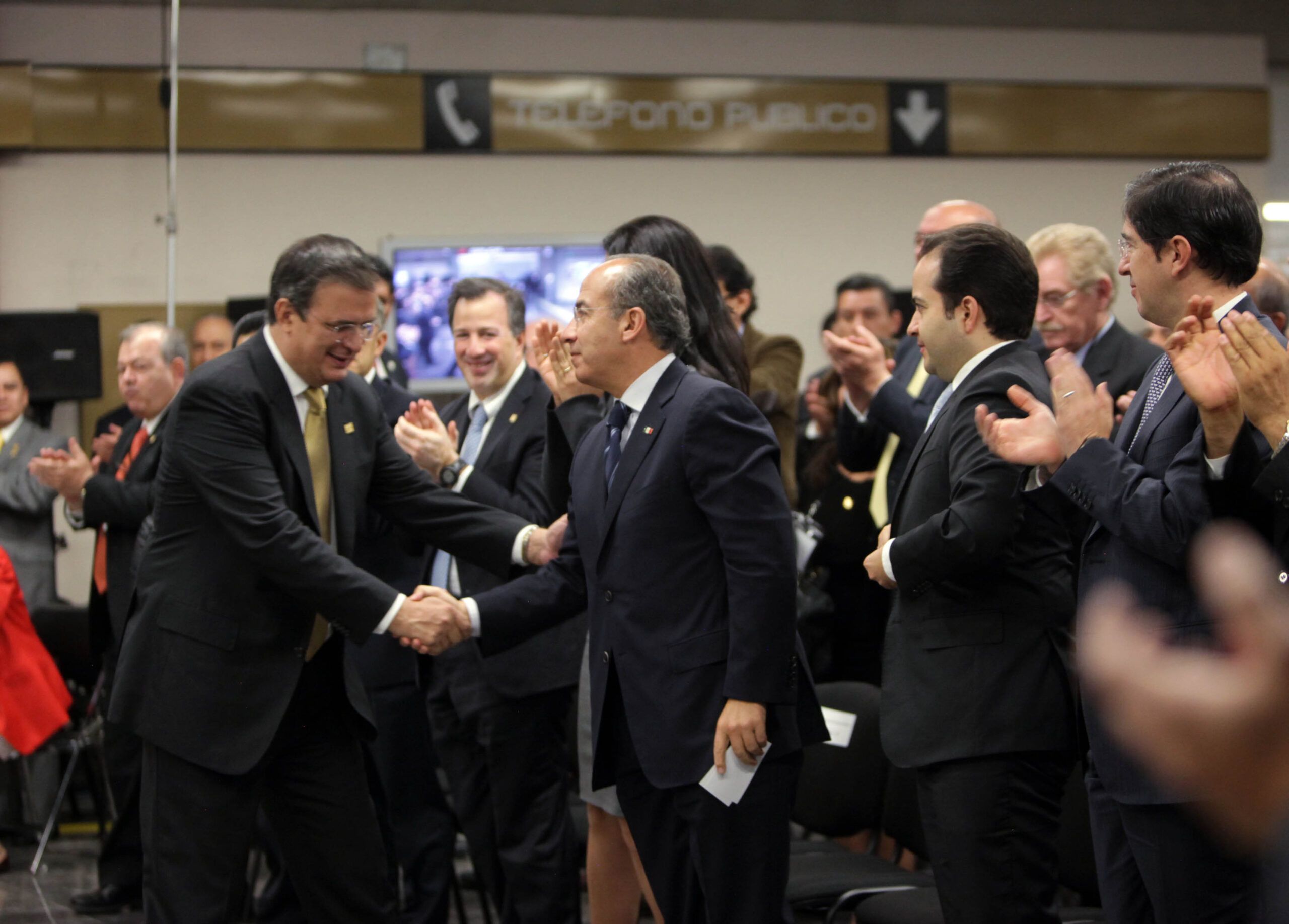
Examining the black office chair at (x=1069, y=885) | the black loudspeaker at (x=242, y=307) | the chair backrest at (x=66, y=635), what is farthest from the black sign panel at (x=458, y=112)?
the black office chair at (x=1069, y=885)

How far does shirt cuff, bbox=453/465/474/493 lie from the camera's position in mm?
3773

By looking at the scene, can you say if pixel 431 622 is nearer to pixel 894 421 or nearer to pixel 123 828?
pixel 894 421

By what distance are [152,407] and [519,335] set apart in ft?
5.07

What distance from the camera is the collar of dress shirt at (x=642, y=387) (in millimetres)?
2836

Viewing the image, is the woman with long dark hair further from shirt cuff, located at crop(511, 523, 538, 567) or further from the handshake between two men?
the handshake between two men

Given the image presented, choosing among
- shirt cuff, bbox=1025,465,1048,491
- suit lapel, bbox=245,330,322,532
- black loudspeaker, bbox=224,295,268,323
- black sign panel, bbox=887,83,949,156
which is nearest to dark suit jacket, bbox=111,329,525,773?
suit lapel, bbox=245,330,322,532

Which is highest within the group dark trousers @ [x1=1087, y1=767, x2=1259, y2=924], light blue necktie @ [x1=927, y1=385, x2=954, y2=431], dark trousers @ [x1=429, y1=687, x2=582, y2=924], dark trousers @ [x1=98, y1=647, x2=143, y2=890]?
light blue necktie @ [x1=927, y1=385, x2=954, y2=431]

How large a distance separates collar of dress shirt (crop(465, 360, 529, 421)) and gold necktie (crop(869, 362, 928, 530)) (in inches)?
43.7

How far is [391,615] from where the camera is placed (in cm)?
314

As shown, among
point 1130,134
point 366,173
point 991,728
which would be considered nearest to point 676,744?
point 991,728

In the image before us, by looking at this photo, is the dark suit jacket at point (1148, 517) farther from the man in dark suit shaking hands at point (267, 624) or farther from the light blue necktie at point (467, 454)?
the light blue necktie at point (467, 454)

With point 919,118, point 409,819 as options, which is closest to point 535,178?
point 919,118

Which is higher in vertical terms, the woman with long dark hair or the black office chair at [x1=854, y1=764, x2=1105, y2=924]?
the woman with long dark hair

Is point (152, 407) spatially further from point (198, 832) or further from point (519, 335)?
point (198, 832)
